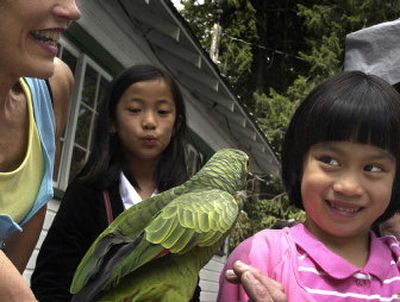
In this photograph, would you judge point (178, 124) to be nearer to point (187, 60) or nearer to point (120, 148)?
point (120, 148)

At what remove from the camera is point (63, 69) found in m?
2.27

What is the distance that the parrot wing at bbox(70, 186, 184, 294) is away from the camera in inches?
51.7

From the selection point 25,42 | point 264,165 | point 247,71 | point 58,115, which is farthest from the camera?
point 247,71

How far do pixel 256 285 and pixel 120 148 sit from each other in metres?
1.32

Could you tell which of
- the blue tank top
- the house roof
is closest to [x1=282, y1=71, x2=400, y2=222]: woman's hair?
the blue tank top

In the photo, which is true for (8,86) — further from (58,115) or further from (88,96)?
(88,96)

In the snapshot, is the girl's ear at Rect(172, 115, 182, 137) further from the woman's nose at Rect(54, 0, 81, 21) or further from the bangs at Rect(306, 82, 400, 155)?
the woman's nose at Rect(54, 0, 81, 21)

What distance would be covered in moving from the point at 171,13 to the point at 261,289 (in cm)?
517

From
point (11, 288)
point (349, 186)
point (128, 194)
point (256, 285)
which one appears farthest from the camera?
point (128, 194)

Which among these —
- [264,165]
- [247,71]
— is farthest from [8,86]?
[247,71]

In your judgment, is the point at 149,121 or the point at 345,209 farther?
the point at 149,121

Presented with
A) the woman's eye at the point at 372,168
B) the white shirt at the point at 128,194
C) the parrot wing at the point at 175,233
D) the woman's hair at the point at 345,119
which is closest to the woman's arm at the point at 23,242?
the white shirt at the point at 128,194

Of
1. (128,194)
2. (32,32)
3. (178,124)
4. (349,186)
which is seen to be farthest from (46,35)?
(178,124)

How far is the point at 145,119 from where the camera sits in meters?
2.55
